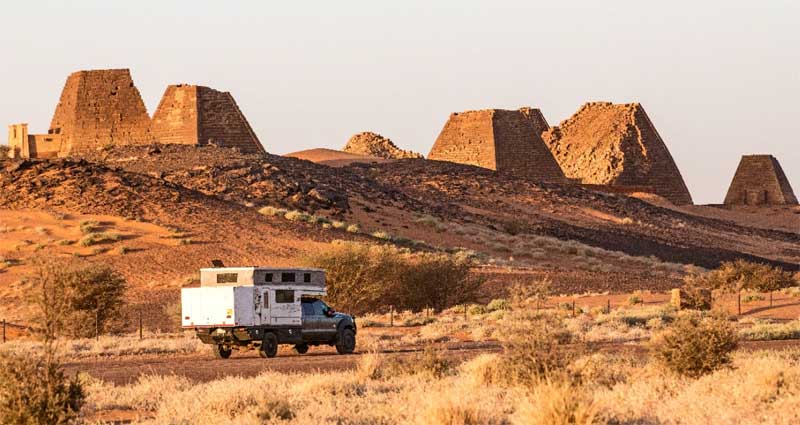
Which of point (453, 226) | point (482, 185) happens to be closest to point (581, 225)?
point (482, 185)

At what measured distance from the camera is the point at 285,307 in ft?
87.6

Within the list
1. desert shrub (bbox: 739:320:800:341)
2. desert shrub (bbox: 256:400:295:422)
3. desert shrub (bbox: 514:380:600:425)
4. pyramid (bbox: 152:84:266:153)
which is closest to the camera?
desert shrub (bbox: 514:380:600:425)

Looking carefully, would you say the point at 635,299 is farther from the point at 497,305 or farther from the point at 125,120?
the point at 125,120

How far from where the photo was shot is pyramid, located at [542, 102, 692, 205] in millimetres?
114125

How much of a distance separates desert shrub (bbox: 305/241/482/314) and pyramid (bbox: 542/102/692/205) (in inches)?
2662

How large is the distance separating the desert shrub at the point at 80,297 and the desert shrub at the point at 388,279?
6219 mm

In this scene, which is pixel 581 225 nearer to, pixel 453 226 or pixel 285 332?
pixel 453 226

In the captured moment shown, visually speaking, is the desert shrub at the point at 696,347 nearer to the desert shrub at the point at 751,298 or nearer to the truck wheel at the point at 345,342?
the truck wheel at the point at 345,342

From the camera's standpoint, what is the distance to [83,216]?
180ft

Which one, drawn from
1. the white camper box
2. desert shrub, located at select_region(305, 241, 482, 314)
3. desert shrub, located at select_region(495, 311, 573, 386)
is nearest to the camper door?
the white camper box

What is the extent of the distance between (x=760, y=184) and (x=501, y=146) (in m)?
28.7

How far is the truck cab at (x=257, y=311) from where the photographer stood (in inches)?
1023

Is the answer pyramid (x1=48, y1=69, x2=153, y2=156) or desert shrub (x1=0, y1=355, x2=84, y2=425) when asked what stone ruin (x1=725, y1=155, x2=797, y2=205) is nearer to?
pyramid (x1=48, y1=69, x2=153, y2=156)

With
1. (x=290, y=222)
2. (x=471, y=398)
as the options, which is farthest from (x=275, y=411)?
(x=290, y=222)
